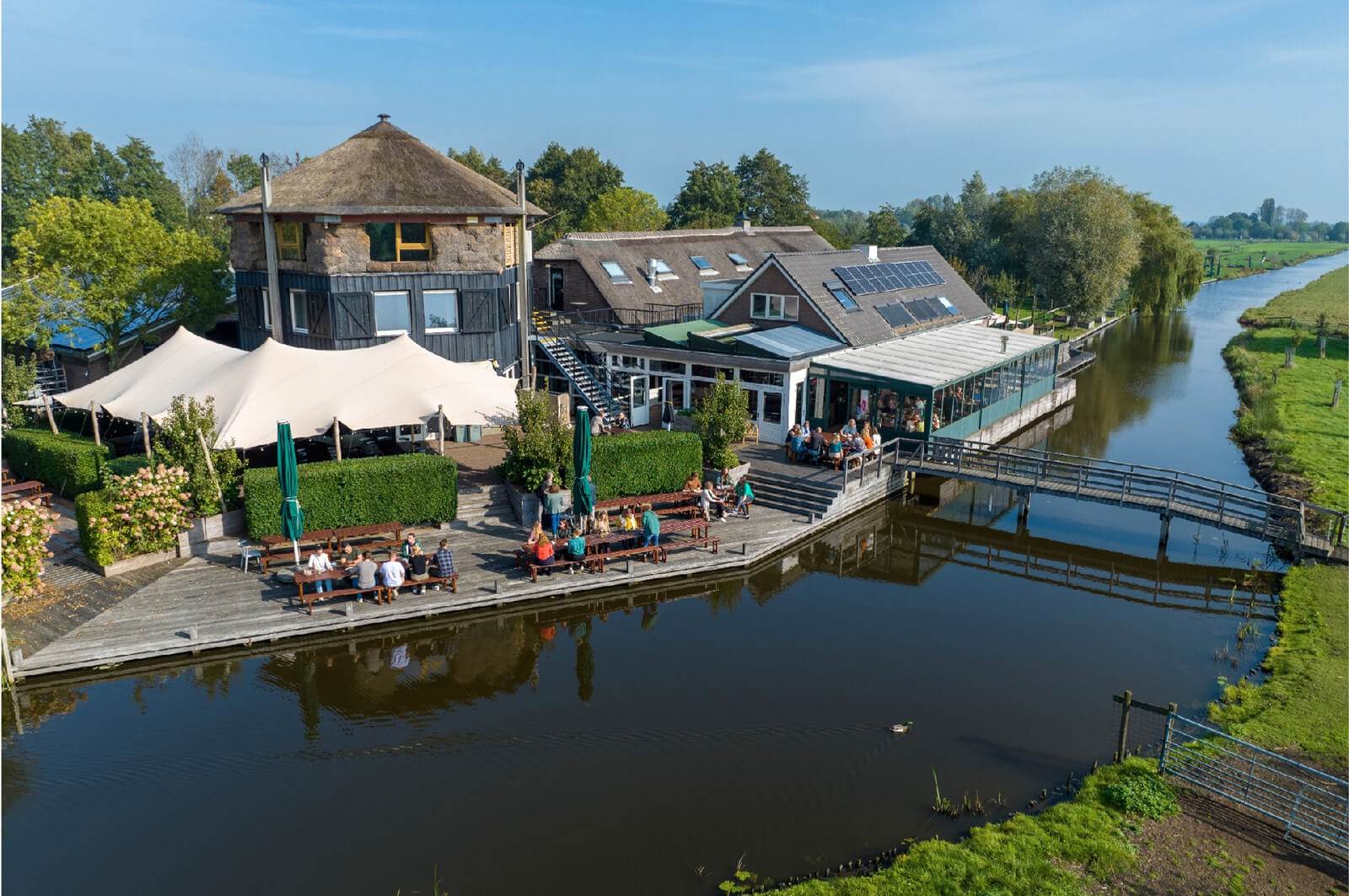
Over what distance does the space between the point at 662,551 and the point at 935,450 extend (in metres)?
9.93

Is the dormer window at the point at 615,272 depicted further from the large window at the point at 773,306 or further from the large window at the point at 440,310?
the large window at the point at 440,310

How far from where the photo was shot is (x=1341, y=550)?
67.6 feet

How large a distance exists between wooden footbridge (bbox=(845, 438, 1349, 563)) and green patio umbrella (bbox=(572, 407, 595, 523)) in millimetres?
7255

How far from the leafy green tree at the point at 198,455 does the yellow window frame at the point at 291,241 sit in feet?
28.3

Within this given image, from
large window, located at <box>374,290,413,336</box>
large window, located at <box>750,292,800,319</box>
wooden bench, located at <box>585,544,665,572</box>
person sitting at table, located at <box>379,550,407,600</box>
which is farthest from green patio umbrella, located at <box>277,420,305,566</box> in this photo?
large window, located at <box>750,292,800,319</box>

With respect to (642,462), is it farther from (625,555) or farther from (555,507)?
(625,555)

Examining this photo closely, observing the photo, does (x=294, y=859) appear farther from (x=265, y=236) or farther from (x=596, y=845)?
(x=265, y=236)

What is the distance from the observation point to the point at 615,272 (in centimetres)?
3912

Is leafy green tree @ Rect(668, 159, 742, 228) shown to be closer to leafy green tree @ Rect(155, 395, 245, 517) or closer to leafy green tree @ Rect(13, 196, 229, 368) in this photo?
leafy green tree @ Rect(13, 196, 229, 368)

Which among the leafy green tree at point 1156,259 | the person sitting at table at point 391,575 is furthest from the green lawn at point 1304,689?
the leafy green tree at point 1156,259

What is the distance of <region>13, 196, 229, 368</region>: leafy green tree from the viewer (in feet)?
100

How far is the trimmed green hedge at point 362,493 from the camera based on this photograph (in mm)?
19547

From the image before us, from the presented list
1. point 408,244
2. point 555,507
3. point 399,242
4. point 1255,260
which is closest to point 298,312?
point 399,242

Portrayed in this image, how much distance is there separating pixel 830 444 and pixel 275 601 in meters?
14.6
